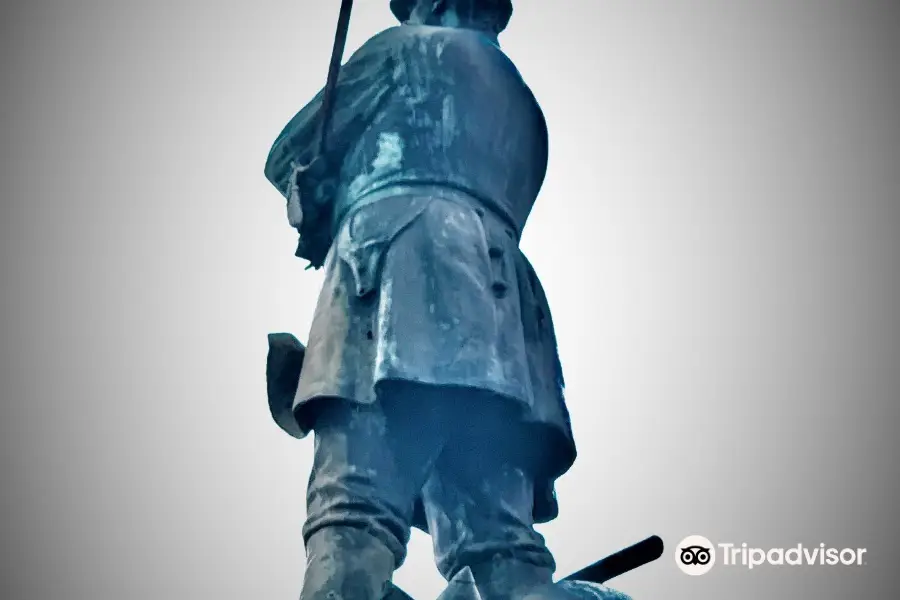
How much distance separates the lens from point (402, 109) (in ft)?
17.8

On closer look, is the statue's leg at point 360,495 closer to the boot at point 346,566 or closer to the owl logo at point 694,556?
the boot at point 346,566

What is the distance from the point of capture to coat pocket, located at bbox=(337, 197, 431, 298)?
16.4 feet

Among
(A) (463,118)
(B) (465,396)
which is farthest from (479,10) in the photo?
(B) (465,396)

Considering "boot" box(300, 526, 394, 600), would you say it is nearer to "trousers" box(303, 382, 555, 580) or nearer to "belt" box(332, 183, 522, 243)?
"trousers" box(303, 382, 555, 580)

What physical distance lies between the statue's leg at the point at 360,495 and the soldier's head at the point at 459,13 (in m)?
1.95

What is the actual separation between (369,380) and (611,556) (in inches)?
39.9

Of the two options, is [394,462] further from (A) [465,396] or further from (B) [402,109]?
(B) [402,109]

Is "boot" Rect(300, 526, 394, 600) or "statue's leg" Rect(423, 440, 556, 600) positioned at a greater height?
"statue's leg" Rect(423, 440, 556, 600)

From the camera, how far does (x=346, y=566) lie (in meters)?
4.29

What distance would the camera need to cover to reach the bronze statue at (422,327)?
15.2 feet

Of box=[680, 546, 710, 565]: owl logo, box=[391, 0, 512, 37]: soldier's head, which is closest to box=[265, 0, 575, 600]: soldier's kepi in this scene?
box=[391, 0, 512, 37]: soldier's head

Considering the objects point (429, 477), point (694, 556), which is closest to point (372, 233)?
point (429, 477)

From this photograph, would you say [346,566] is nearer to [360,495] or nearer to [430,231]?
[360,495]

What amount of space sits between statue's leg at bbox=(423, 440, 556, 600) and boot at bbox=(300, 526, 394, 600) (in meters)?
0.45
